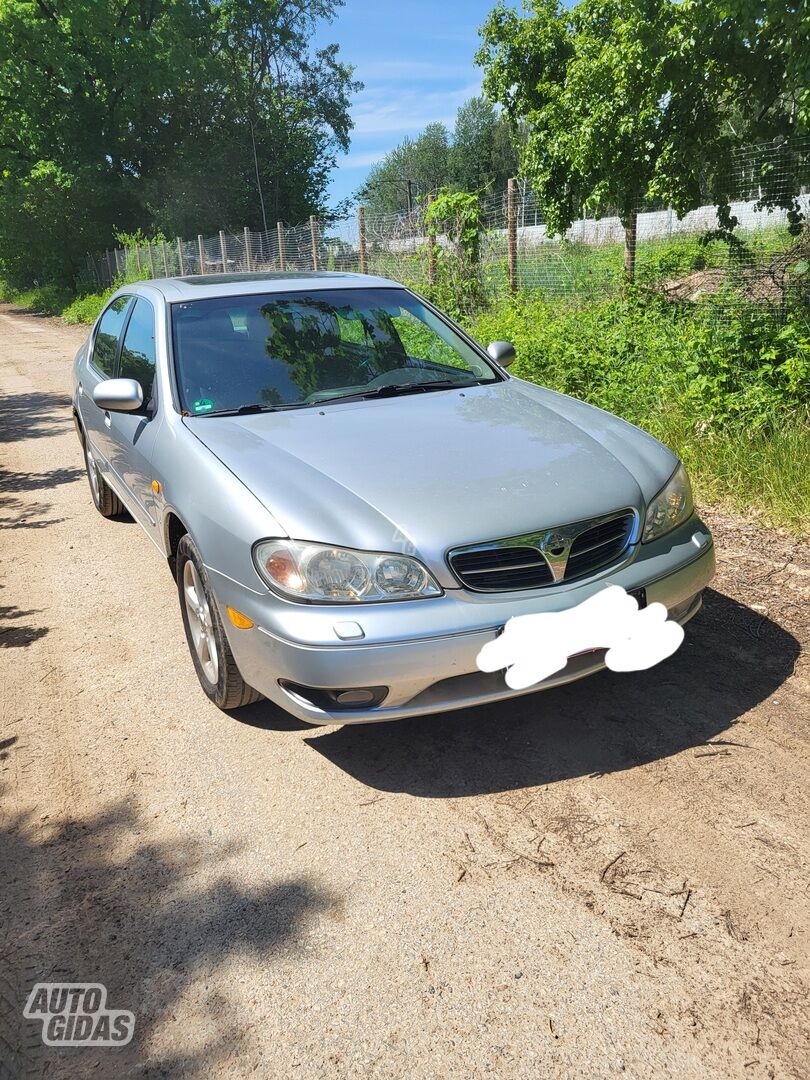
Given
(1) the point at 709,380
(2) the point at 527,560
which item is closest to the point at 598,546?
(2) the point at 527,560

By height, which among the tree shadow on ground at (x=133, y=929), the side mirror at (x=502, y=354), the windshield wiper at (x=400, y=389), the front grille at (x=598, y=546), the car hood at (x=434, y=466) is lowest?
the tree shadow on ground at (x=133, y=929)

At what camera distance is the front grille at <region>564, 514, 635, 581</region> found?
301 cm

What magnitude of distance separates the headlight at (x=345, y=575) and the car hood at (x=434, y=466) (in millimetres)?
42

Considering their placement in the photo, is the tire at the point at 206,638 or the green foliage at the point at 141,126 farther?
the green foliage at the point at 141,126

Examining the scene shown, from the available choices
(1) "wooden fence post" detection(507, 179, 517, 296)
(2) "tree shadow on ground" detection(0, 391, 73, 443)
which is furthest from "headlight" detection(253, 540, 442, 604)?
(1) "wooden fence post" detection(507, 179, 517, 296)

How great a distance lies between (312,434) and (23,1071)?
2.32 metres

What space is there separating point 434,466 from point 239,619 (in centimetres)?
91

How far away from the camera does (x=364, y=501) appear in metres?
3.00

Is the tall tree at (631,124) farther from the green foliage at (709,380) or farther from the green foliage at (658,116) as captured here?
the green foliage at (709,380)

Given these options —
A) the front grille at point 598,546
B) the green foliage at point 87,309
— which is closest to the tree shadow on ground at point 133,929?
the front grille at point 598,546

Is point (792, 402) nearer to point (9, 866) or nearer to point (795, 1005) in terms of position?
point (795, 1005)

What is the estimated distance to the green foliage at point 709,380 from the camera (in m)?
5.62

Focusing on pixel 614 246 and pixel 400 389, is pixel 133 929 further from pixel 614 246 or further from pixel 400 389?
pixel 614 246

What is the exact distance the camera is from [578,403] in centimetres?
416
